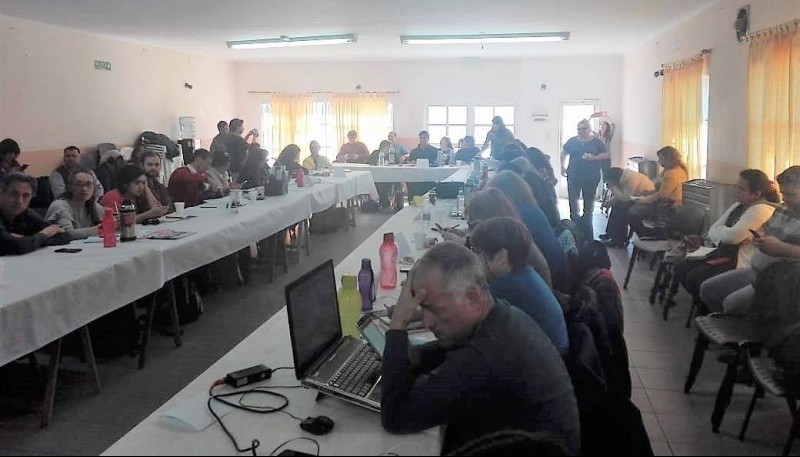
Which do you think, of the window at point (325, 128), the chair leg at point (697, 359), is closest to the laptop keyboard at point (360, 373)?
the chair leg at point (697, 359)

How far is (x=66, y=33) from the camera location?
7.33 metres

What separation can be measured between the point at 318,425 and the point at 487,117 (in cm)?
1000

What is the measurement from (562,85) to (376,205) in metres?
3.88

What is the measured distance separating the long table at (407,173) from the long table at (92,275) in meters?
4.09

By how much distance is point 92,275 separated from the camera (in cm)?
293

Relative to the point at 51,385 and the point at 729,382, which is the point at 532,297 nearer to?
the point at 729,382

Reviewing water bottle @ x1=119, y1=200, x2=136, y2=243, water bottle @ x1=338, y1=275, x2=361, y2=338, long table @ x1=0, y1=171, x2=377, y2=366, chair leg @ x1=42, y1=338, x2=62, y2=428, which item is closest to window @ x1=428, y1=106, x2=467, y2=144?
long table @ x1=0, y1=171, x2=377, y2=366

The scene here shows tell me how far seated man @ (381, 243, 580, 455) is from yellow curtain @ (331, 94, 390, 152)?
391 inches

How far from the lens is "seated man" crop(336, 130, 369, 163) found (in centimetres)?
1010

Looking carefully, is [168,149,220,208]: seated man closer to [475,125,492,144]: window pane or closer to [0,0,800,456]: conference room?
[0,0,800,456]: conference room

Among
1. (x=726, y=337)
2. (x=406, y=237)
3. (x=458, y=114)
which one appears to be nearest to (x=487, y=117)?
(x=458, y=114)

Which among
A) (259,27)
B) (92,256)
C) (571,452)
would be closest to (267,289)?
(92,256)

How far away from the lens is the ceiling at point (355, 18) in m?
5.69

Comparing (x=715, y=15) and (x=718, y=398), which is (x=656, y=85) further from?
(x=718, y=398)
